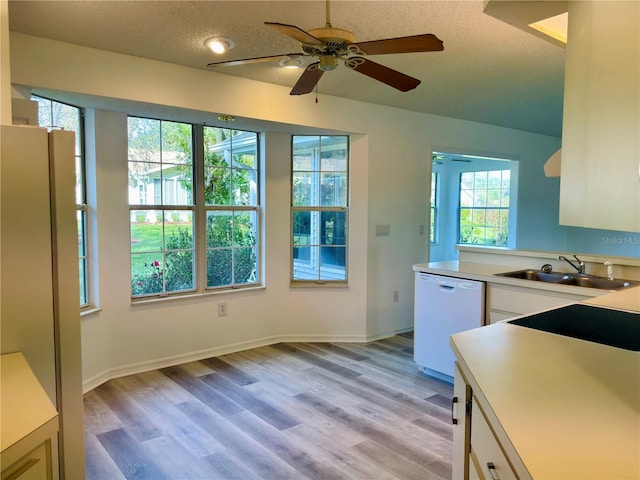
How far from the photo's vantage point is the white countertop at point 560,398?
830 millimetres

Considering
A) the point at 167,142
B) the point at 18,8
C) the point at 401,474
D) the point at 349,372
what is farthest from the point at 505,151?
the point at 18,8

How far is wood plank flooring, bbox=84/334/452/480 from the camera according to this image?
232 cm

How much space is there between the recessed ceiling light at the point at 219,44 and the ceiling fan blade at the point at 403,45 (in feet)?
3.88

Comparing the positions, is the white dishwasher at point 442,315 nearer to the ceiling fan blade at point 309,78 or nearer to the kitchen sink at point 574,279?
the kitchen sink at point 574,279

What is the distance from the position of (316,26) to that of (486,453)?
2.36 m

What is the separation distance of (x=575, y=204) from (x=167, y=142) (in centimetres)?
335

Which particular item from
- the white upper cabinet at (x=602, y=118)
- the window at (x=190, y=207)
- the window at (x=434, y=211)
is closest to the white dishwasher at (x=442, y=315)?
the window at (x=190, y=207)

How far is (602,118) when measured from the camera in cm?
104

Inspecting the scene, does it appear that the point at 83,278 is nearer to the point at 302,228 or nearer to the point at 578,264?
the point at 302,228

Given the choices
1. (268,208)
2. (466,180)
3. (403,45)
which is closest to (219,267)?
(268,208)

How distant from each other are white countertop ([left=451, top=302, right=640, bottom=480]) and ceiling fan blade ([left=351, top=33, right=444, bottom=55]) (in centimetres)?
121

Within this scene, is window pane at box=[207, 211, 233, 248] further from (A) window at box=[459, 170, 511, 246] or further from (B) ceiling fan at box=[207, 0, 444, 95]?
(A) window at box=[459, 170, 511, 246]

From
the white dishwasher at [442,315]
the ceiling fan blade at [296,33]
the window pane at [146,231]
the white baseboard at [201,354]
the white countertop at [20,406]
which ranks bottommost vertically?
the white baseboard at [201,354]

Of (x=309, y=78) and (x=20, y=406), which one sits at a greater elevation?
(x=309, y=78)
